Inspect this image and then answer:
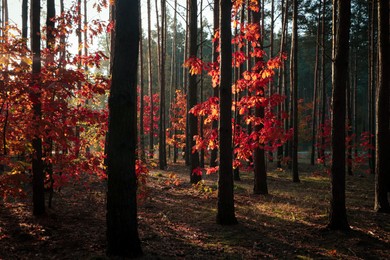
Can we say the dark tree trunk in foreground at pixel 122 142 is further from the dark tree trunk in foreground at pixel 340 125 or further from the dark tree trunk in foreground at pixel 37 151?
the dark tree trunk in foreground at pixel 340 125

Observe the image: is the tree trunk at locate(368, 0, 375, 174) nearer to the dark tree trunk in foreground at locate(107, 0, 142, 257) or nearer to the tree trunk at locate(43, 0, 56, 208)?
the tree trunk at locate(43, 0, 56, 208)

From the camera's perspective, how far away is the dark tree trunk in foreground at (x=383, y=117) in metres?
8.48

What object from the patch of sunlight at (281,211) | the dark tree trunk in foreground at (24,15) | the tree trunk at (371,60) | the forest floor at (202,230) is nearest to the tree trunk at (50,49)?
the forest floor at (202,230)

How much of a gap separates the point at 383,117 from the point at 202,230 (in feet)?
19.5

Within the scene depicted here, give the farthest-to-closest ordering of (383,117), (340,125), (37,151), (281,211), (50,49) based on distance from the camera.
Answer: (281,211), (383,117), (50,49), (37,151), (340,125)

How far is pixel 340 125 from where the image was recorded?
6840 mm

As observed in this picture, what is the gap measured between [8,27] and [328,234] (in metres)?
8.29

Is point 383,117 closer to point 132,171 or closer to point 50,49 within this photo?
point 132,171

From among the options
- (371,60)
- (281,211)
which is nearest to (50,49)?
(281,211)

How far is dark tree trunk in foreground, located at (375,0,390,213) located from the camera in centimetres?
848

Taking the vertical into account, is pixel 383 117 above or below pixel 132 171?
above

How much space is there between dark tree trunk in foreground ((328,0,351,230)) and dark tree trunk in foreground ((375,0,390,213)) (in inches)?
94.6

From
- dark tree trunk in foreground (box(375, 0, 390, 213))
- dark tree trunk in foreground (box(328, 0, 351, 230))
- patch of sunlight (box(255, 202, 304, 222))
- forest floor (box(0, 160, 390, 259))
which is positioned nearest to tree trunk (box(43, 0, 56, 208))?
forest floor (box(0, 160, 390, 259))

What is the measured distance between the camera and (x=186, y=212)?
9250 mm
